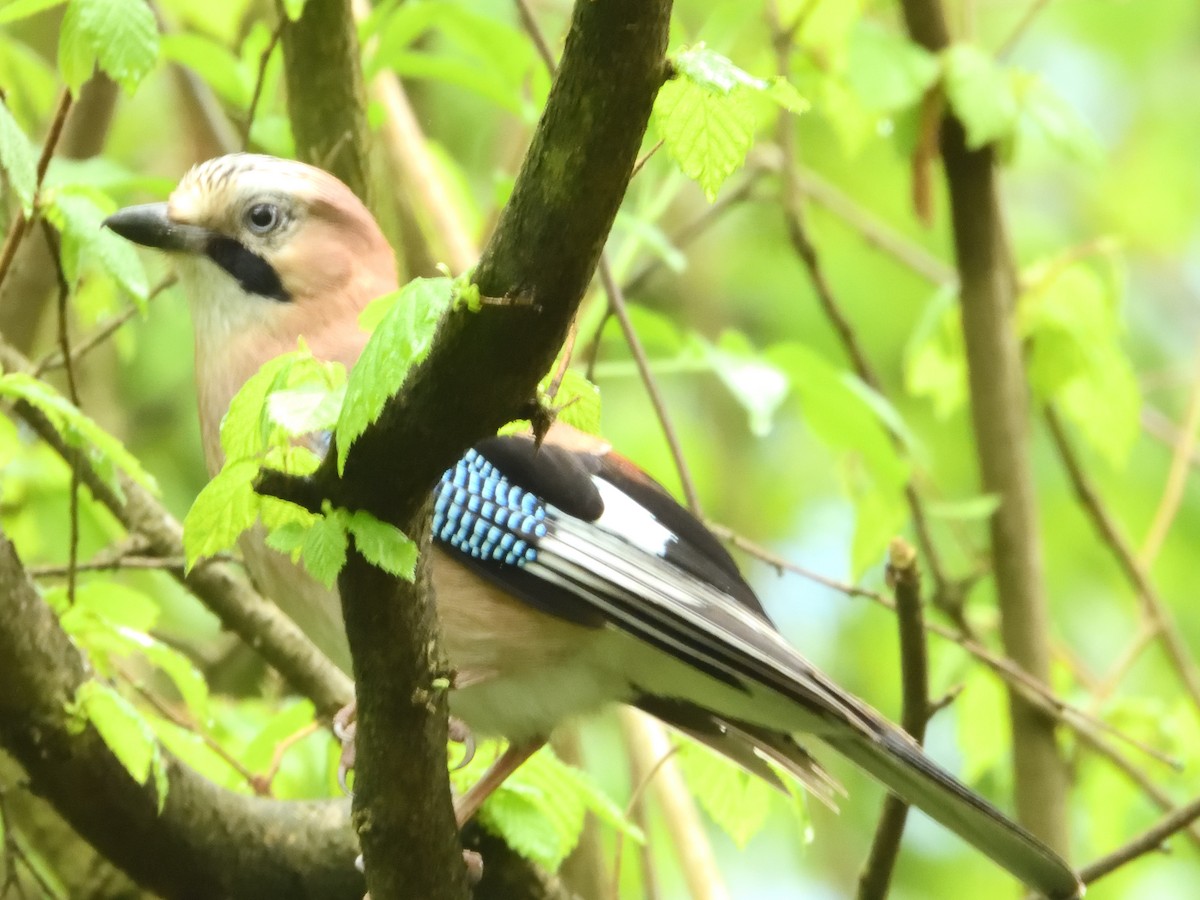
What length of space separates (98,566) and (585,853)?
1347 mm

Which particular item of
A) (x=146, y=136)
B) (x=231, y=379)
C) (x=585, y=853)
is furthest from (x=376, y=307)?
(x=146, y=136)

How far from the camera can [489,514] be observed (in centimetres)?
269

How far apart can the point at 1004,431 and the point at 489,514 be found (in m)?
1.87

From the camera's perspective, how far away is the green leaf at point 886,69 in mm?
3635

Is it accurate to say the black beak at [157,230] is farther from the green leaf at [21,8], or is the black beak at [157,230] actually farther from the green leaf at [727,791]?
the green leaf at [727,791]

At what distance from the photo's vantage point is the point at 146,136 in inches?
236

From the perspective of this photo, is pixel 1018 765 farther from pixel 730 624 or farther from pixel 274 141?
pixel 274 141

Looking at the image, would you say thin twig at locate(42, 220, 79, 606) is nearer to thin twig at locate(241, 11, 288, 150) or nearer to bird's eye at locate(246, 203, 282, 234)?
bird's eye at locate(246, 203, 282, 234)

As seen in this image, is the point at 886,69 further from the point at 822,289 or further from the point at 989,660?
the point at 989,660

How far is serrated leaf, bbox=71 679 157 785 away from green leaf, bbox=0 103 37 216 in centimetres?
64

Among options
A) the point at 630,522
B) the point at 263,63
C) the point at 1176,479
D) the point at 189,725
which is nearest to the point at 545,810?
the point at 630,522

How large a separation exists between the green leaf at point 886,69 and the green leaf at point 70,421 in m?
1.93

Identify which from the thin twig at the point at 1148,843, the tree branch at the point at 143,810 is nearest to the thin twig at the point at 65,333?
the tree branch at the point at 143,810

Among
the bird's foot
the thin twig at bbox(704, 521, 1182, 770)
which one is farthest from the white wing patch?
the bird's foot
